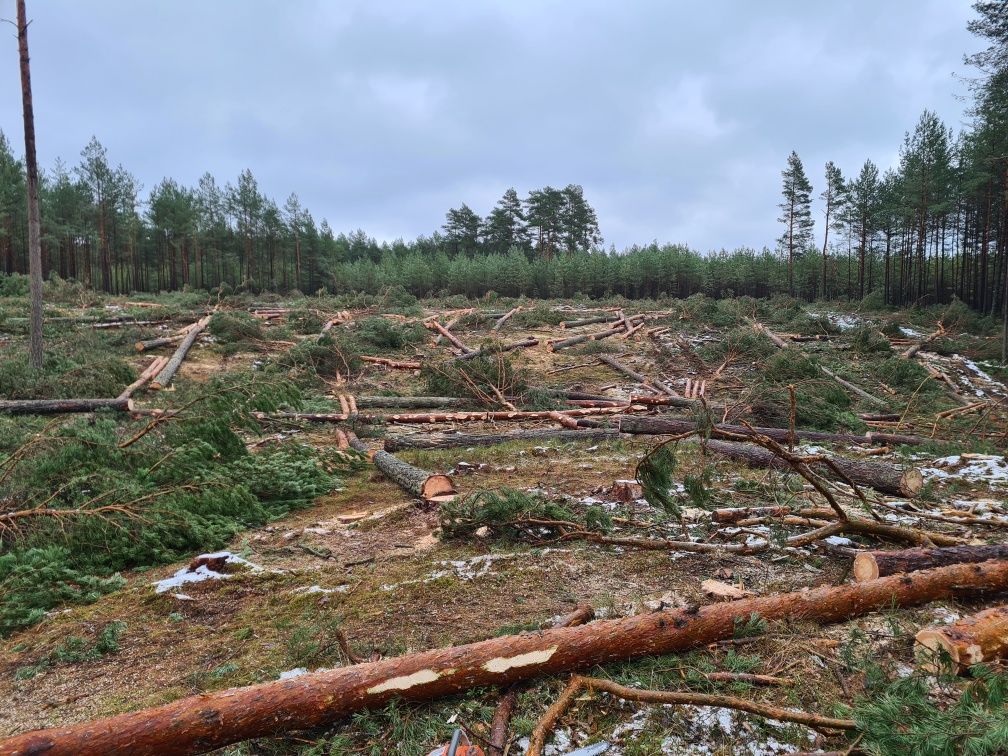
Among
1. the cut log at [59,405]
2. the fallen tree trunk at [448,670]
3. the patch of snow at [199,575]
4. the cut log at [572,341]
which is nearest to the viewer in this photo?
the fallen tree trunk at [448,670]

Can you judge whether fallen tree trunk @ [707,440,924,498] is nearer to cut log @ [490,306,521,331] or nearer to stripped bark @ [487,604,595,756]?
stripped bark @ [487,604,595,756]

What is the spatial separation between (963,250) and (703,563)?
130 feet

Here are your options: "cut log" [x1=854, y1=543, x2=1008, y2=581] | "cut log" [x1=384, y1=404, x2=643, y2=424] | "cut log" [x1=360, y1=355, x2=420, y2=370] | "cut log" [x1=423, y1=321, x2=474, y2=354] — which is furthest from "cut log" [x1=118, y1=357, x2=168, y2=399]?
"cut log" [x1=854, y1=543, x2=1008, y2=581]

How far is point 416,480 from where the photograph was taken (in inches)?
247

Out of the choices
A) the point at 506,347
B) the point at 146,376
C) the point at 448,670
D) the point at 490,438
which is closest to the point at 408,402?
the point at 490,438

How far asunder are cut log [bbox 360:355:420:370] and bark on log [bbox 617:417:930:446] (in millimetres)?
6759

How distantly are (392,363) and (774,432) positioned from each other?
30.7 ft

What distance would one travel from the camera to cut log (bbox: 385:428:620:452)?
8.42 meters

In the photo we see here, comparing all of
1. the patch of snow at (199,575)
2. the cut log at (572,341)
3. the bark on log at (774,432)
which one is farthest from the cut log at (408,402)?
the patch of snow at (199,575)

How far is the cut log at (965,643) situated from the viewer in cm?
248

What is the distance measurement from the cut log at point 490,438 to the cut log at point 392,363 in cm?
591

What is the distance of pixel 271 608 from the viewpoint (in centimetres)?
374

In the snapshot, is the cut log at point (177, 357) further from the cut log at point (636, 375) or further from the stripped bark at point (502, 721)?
the stripped bark at point (502, 721)

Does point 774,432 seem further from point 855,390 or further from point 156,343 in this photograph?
point 156,343
